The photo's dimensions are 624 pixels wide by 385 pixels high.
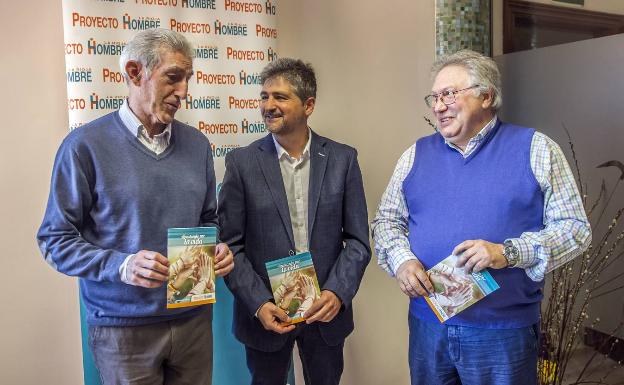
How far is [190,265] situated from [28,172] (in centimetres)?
122

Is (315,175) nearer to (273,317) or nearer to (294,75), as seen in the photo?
(294,75)

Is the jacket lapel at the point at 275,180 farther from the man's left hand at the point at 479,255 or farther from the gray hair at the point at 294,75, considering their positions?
the man's left hand at the point at 479,255

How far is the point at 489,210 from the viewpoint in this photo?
5.65ft

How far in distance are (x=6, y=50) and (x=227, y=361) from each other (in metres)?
1.78

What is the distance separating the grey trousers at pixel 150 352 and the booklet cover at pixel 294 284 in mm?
302

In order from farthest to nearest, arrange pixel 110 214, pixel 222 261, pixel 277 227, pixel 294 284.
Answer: pixel 277 227 → pixel 294 284 → pixel 222 261 → pixel 110 214

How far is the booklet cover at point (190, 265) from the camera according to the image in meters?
1.59

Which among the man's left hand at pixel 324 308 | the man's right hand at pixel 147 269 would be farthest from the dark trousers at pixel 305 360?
the man's right hand at pixel 147 269

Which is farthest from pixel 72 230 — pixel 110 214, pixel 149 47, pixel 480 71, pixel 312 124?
pixel 312 124

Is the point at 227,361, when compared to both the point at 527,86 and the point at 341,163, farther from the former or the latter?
the point at 527,86

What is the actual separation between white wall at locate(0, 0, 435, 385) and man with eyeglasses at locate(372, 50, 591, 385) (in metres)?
1.34

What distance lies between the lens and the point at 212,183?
1.95m

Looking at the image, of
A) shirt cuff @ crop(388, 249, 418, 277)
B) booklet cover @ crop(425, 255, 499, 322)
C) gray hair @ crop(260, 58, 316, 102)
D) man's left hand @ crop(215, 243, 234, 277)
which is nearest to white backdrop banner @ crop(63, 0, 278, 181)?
gray hair @ crop(260, 58, 316, 102)

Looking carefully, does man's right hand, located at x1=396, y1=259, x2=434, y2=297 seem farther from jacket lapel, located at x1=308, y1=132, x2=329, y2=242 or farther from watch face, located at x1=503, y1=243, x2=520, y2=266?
jacket lapel, located at x1=308, y1=132, x2=329, y2=242
